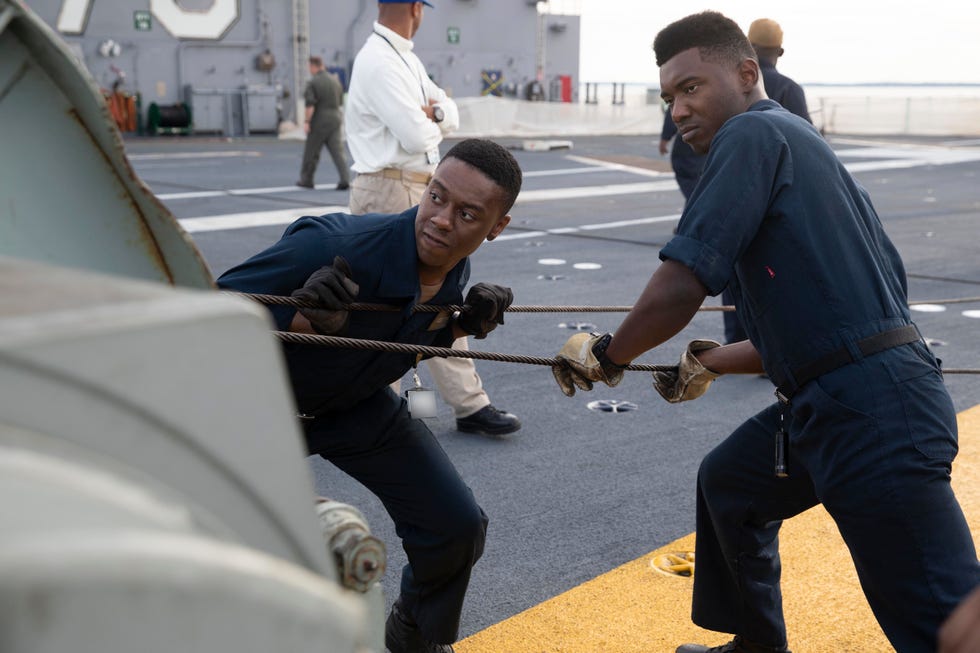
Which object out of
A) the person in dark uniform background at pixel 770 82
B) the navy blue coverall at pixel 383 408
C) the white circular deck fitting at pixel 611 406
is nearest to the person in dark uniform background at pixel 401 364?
the navy blue coverall at pixel 383 408

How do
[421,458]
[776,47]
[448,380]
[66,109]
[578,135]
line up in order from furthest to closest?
1. [578,135]
2. [776,47]
3. [448,380]
4. [421,458]
5. [66,109]

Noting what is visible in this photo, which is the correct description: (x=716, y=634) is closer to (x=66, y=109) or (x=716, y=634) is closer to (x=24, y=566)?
(x=66, y=109)

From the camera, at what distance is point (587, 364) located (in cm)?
286

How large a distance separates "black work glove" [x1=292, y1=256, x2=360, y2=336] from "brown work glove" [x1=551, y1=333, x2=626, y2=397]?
65 cm

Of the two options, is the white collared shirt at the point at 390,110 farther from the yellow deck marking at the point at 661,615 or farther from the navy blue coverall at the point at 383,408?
the yellow deck marking at the point at 661,615

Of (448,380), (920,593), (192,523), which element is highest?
(192,523)

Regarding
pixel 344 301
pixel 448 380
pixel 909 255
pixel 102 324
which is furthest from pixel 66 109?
pixel 909 255

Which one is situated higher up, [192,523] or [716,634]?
[192,523]

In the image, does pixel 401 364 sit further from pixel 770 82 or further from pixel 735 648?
pixel 770 82

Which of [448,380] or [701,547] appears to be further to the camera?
[448,380]

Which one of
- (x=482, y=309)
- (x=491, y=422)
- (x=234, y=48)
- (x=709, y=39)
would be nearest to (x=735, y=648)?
(x=482, y=309)

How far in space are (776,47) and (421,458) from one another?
453cm

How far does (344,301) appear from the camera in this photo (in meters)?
2.59

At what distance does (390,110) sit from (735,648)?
129 inches
